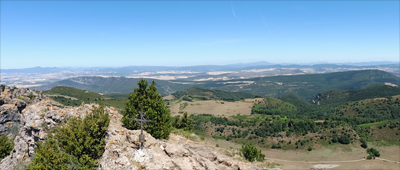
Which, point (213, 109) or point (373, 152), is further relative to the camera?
point (213, 109)

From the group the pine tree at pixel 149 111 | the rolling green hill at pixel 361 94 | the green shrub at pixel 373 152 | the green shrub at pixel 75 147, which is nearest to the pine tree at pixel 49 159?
the green shrub at pixel 75 147

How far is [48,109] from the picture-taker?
984 inches

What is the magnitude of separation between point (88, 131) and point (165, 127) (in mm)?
8483

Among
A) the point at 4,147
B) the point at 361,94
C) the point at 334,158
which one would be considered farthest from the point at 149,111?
the point at 361,94

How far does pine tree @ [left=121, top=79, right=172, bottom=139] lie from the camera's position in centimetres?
2348

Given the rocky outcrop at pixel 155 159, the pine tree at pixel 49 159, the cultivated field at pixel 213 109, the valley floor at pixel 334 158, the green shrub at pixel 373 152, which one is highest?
the rocky outcrop at pixel 155 159

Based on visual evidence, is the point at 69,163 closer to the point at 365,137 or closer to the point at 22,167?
the point at 22,167

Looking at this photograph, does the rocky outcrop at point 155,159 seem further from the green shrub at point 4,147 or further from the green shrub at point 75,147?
the green shrub at point 4,147

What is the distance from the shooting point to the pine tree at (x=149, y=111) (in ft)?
77.0

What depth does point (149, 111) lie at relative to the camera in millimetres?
23703

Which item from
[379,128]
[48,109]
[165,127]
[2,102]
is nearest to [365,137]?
[379,128]

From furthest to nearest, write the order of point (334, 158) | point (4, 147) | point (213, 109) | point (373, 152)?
1. point (213, 109)
2. point (334, 158)
3. point (373, 152)
4. point (4, 147)

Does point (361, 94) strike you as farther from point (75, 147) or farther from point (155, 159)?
point (75, 147)

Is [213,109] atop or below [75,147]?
below
